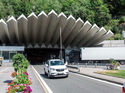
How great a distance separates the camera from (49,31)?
51.7 metres

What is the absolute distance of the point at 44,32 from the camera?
5209cm

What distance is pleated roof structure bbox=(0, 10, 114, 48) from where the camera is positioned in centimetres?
4369

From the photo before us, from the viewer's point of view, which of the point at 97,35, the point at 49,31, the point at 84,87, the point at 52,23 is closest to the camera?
the point at 84,87

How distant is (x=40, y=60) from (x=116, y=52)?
134ft

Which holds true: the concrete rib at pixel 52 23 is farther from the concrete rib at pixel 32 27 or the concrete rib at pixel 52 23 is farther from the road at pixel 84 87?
the road at pixel 84 87

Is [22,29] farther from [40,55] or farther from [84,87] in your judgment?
[84,87]

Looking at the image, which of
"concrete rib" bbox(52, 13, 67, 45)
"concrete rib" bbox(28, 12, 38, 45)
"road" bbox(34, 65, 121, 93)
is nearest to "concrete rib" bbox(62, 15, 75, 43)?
"concrete rib" bbox(52, 13, 67, 45)

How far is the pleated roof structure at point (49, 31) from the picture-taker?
43.7 metres

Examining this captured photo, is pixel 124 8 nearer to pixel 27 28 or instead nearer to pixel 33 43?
pixel 33 43

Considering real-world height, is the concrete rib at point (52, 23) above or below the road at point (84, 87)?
above

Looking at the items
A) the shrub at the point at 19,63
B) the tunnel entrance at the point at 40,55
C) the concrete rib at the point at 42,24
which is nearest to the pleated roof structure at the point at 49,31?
the concrete rib at the point at 42,24

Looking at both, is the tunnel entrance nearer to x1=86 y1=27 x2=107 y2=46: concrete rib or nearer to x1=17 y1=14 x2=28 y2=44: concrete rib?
x1=17 y1=14 x2=28 y2=44: concrete rib

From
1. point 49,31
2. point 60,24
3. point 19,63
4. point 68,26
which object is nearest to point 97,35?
point 68,26

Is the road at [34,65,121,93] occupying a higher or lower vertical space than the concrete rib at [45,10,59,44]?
lower
